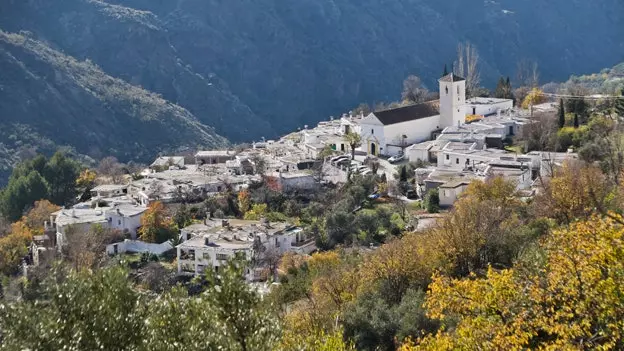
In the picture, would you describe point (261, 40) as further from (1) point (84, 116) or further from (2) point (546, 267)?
(2) point (546, 267)

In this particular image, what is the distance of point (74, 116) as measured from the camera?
81.7m

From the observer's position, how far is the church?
50281 millimetres

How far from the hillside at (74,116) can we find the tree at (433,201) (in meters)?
45.8

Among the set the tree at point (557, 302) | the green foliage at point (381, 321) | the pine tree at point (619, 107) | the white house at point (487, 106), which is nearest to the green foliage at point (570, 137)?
the pine tree at point (619, 107)

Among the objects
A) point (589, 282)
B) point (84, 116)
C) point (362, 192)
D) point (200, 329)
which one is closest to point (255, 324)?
point (200, 329)

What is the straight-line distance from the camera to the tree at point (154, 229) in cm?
3988

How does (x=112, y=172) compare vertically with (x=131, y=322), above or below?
below

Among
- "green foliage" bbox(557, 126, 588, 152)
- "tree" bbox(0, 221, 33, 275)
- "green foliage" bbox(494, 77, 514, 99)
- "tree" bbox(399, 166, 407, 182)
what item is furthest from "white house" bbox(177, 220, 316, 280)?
"green foliage" bbox(494, 77, 514, 99)

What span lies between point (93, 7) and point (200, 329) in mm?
109737

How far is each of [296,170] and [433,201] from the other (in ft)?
41.7

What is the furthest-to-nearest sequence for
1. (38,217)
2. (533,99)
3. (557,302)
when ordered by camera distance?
(533,99), (38,217), (557,302)

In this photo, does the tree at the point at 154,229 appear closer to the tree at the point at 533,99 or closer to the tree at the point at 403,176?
the tree at the point at 403,176

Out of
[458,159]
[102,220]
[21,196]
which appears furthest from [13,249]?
[458,159]

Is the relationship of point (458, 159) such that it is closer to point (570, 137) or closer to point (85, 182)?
point (570, 137)
